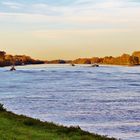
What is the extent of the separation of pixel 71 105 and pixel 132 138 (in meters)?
20.0

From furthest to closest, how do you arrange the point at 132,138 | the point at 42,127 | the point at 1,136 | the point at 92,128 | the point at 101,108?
the point at 101,108 < the point at 92,128 < the point at 132,138 < the point at 42,127 < the point at 1,136

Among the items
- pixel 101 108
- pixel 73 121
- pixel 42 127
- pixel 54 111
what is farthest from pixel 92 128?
pixel 101 108

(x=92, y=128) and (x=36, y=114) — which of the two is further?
(x=36, y=114)

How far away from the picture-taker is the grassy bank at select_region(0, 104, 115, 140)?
65.8ft

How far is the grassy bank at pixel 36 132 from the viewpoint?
20.1 metres

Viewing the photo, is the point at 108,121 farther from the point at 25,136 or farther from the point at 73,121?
the point at 25,136

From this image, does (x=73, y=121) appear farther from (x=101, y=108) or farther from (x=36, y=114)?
(x=101, y=108)

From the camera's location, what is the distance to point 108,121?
112 ft

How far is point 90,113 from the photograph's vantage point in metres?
38.9

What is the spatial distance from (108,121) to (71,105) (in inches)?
479

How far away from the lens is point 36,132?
21.8 m

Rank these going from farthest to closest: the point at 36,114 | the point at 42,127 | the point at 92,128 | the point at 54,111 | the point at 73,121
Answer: the point at 54,111 < the point at 36,114 < the point at 73,121 < the point at 92,128 < the point at 42,127

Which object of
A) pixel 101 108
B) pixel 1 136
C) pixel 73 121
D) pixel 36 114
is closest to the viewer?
pixel 1 136

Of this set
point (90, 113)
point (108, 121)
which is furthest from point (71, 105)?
point (108, 121)
